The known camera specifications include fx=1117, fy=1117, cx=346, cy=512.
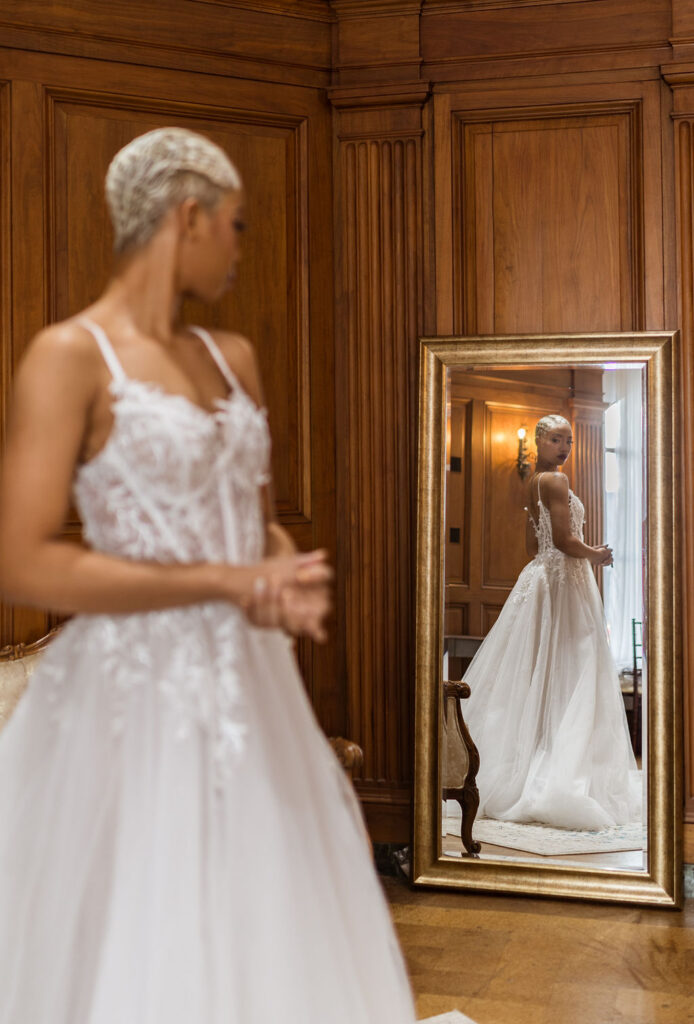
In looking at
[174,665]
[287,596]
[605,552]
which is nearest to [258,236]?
[605,552]

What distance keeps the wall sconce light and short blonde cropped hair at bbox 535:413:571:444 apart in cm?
5

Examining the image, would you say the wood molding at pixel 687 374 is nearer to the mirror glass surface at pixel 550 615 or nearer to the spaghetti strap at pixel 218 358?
the mirror glass surface at pixel 550 615

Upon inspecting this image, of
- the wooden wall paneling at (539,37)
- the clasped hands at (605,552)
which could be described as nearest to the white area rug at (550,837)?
the clasped hands at (605,552)

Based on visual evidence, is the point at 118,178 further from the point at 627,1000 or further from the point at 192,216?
the point at 627,1000

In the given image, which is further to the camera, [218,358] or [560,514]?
[560,514]

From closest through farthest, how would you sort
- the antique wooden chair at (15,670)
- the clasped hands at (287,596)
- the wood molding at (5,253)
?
1. the clasped hands at (287,596)
2. the antique wooden chair at (15,670)
3. the wood molding at (5,253)

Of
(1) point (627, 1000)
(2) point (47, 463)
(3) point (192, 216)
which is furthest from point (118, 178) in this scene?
(1) point (627, 1000)

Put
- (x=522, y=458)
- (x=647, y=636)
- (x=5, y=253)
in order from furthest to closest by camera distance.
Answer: (x=522, y=458)
(x=647, y=636)
(x=5, y=253)

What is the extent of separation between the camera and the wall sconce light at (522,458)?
3807 mm

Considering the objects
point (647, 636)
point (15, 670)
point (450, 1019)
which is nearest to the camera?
point (450, 1019)

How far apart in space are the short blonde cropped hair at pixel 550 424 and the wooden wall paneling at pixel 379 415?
18.2 inches

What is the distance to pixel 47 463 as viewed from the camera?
3.99 ft

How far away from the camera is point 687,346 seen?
3.80 metres

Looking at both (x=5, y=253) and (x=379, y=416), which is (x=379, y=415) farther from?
(x=5, y=253)
